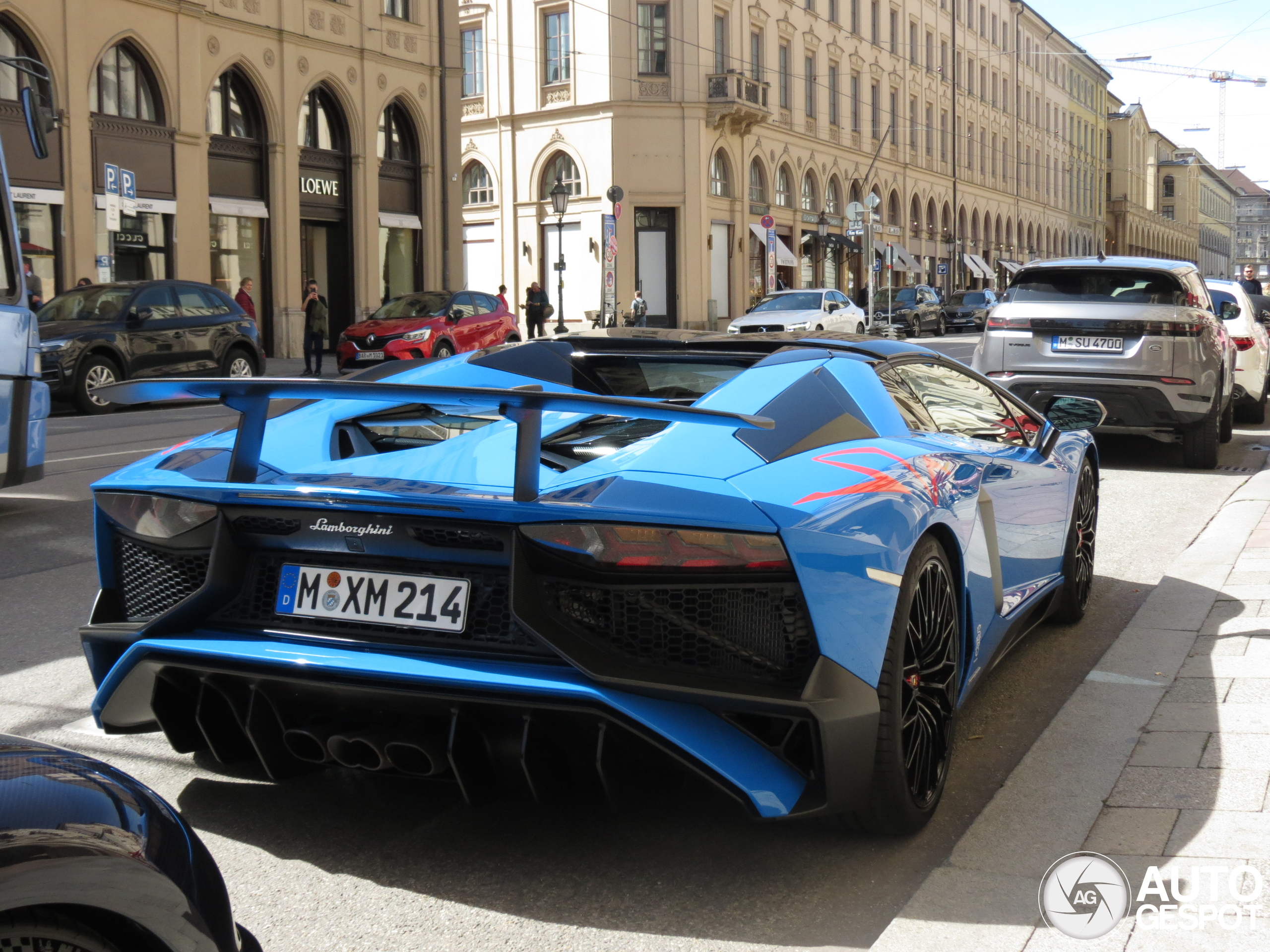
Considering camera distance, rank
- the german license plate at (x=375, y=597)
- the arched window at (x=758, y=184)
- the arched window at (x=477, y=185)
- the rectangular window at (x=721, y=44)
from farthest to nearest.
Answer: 1. the arched window at (x=758, y=184)
2. the arched window at (x=477, y=185)
3. the rectangular window at (x=721, y=44)
4. the german license plate at (x=375, y=597)

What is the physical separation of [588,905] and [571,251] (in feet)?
140

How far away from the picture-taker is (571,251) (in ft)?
147

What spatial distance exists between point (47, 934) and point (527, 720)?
1225mm

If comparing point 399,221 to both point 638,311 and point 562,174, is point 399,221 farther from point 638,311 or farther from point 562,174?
point 562,174

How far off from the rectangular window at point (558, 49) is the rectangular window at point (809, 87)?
36.7 ft

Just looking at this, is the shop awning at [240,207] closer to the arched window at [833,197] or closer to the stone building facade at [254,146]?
the stone building facade at [254,146]

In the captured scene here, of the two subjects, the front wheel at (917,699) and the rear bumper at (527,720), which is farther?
the front wheel at (917,699)

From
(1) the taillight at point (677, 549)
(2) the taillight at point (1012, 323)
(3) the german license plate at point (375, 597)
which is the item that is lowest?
(3) the german license plate at point (375, 597)

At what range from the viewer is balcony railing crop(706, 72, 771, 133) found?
44.4m

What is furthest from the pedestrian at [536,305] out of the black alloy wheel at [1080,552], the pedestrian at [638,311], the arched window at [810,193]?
the black alloy wheel at [1080,552]

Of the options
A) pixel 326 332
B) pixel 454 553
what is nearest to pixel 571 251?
pixel 326 332

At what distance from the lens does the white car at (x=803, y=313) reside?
3047 cm

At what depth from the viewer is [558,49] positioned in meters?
45.4

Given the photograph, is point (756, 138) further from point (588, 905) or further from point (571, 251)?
point (588, 905)
